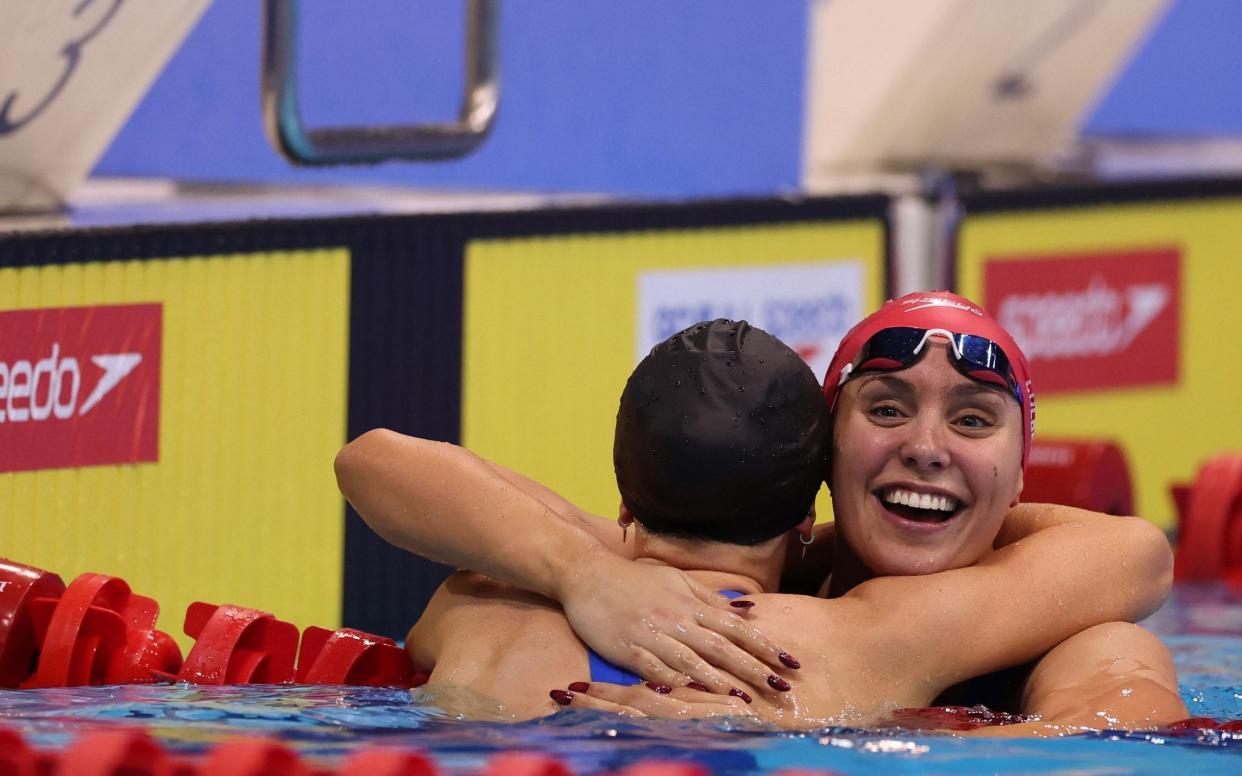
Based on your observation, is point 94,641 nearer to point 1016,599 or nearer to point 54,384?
point 54,384

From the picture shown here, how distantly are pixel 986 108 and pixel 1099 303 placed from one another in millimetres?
821

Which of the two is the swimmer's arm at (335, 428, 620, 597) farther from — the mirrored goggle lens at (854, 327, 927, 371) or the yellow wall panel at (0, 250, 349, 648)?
the yellow wall panel at (0, 250, 349, 648)

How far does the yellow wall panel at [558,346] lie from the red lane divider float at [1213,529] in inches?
44.6

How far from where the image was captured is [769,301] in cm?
577

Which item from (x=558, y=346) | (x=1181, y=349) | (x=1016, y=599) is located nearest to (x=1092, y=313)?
(x=1181, y=349)

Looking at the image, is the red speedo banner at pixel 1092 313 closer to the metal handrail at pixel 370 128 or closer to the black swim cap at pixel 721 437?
the metal handrail at pixel 370 128

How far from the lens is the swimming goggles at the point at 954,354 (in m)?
3.42

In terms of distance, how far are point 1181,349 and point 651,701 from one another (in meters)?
4.12

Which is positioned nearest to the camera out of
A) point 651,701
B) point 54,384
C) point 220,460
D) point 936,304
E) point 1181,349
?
point 651,701

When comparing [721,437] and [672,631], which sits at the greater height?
[721,437]

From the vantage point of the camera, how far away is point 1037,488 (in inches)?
237

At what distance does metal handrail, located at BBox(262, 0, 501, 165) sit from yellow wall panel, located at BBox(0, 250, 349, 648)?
0.31 m

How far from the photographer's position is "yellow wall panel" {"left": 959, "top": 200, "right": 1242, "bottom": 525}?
648 cm

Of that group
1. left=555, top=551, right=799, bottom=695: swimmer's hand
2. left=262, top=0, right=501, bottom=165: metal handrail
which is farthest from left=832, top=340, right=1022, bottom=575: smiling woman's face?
left=262, top=0, right=501, bottom=165: metal handrail
